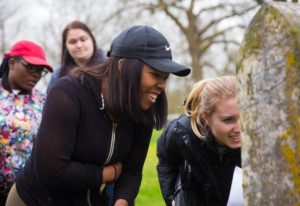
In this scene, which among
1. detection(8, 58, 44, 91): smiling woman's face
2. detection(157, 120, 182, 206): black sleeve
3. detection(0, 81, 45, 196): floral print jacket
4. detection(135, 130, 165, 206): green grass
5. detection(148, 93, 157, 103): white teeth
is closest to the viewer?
detection(148, 93, 157, 103): white teeth

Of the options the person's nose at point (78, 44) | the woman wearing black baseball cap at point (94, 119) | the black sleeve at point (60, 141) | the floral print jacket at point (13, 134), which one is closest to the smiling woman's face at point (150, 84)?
the woman wearing black baseball cap at point (94, 119)

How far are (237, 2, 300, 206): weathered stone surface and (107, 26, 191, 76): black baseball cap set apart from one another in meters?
0.97

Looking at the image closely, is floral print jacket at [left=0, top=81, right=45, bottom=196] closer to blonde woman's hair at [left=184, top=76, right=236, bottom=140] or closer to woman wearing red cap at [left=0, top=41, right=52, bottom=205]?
woman wearing red cap at [left=0, top=41, right=52, bottom=205]

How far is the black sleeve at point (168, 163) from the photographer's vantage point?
3281mm

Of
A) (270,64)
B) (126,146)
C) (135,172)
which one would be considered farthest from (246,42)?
(135,172)

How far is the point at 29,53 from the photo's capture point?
389 centimetres

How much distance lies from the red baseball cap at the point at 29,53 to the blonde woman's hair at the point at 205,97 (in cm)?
127

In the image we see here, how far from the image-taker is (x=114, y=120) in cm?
253

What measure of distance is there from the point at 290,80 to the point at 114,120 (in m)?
1.35

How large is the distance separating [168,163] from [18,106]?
115 cm

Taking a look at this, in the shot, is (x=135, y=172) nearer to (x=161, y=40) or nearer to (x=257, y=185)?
(x=161, y=40)

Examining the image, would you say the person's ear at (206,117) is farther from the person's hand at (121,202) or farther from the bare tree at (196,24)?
the bare tree at (196,24)

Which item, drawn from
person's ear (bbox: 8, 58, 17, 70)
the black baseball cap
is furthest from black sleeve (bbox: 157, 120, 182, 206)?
person's ear (bbox: 8, 58, 17, 70)

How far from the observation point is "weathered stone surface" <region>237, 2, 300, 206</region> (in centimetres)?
129
